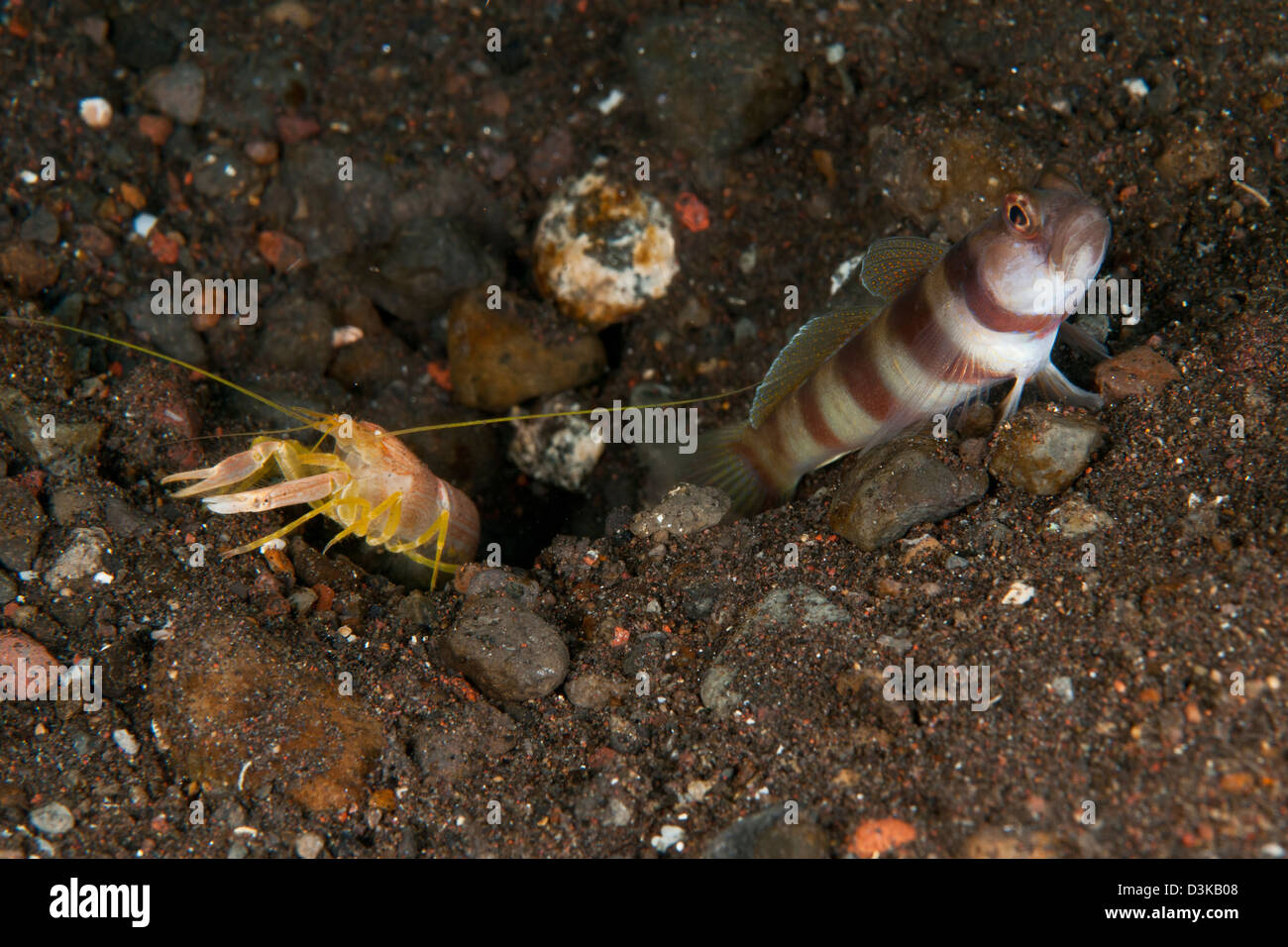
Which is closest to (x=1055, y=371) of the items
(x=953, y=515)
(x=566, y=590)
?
(x=953, y=515)

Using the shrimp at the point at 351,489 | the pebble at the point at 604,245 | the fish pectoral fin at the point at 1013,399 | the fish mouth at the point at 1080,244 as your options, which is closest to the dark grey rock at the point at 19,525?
the shrimp at the point at 351,489

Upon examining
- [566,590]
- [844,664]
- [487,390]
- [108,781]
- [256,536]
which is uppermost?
[487,390]

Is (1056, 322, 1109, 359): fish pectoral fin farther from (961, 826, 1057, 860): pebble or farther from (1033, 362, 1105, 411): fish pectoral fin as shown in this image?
(961, 826, 1057, 860): pebble

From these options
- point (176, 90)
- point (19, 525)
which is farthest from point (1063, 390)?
point (176, 90)

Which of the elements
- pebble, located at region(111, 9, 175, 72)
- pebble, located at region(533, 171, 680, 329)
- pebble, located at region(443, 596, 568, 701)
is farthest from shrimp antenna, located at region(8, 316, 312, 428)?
pebble, located at region(111, 9, 175, 72)
